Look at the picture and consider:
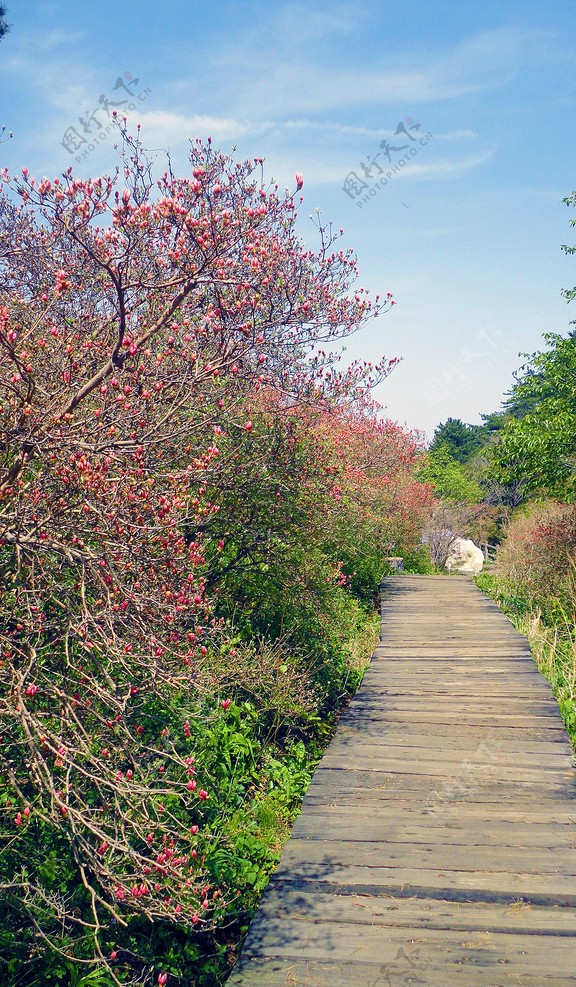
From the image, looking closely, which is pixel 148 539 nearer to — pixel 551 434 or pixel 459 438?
pixel 551 434

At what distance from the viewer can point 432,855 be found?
4.41 meters

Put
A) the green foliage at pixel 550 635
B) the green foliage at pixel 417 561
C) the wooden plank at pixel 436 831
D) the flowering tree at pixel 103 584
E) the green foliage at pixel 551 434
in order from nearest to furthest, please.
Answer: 1. the flowering tree at pixel 103 584
2. the wooden plank at pixel 436 831
3. the green foliage at pixel 550 635
4. the green foliage at pixel 551 434
5. the green foliage at pixel 417 561

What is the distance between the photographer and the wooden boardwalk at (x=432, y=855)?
347cm

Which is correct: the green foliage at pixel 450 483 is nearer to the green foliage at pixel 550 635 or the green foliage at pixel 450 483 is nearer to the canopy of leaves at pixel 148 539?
the green foliage at pixel 550 635

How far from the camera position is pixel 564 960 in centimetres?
343

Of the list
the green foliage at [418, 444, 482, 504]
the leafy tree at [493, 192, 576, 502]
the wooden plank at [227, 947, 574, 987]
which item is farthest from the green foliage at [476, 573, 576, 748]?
the green foliage at [418, 444, 482, 504]

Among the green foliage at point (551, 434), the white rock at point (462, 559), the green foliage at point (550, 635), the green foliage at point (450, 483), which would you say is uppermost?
the green foliage at point (551, 434)

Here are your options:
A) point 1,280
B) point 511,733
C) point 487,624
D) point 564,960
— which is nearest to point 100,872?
point 564,960

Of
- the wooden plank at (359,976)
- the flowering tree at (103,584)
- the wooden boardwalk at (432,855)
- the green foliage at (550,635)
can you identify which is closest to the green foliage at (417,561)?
the green foliage at (550,635)

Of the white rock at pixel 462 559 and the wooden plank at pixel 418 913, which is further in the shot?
the white rock at pixel 462 559

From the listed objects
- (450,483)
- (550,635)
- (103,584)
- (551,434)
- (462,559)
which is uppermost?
(551,434)

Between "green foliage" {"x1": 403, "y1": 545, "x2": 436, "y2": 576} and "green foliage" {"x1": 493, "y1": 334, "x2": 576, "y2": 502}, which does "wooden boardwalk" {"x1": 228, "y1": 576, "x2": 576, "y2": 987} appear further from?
"green foliage" {"x1": 403, "y1": 545, "x2": 436, "y2": 576}

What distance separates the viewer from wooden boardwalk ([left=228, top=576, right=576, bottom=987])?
3471mm

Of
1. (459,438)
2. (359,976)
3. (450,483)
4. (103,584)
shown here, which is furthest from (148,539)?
(459,438)
